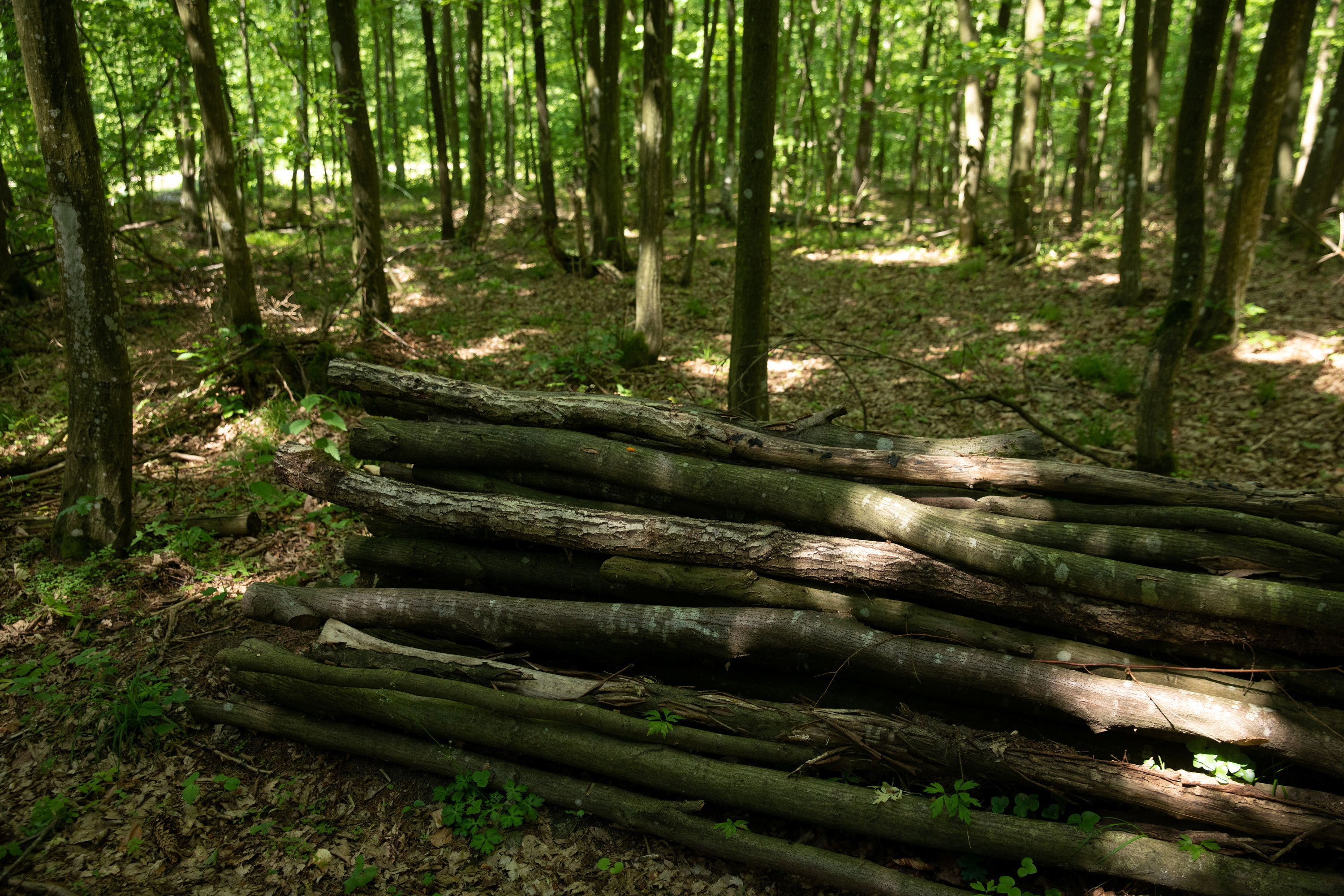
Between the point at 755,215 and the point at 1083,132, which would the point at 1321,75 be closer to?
the point at 1083,132

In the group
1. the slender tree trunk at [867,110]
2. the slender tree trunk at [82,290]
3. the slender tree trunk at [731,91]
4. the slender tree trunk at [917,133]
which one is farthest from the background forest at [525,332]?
the slender tree trunk at [731,91]

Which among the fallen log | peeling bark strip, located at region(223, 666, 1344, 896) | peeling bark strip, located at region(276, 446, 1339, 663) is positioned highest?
peeling bark strip, located at region(276, 446, 1339, 663)

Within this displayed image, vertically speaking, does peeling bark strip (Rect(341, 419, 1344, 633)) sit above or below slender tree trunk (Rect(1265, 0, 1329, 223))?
below

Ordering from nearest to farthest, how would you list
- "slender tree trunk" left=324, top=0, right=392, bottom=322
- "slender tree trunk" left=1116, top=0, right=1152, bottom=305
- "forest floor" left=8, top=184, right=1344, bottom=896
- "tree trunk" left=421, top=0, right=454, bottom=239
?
"forest floor" left=8, top=184, right=1344, bottom=896, "slender tree trunk" left=324, top=0, right=392, bottom=322, "slender tree trunk" left=1116, top=0, right=1152, bottom=305, "tree trunk" left=421, top=0, right=454, bottom=239

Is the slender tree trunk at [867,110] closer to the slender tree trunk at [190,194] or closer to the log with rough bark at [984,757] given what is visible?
the slender tree trunk at [190,194]

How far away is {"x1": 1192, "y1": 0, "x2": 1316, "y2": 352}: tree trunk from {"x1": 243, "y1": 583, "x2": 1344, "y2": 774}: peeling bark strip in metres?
7.80

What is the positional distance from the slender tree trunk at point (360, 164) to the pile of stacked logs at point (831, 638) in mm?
6310

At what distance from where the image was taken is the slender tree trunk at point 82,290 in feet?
15.6

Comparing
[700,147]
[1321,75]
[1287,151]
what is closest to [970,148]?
[1287,151]

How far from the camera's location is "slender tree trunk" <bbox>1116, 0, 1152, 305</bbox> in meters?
10.5

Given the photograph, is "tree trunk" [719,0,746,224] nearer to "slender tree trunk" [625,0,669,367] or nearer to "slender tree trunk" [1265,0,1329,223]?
"slender tree trunk" [625,0,669,367]

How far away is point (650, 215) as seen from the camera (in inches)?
397

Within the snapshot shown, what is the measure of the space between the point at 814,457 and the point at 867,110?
55.3ft

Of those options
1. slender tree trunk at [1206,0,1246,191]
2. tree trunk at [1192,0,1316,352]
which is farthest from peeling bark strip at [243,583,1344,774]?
slender tree trunk at [1206,0,1246,191]
